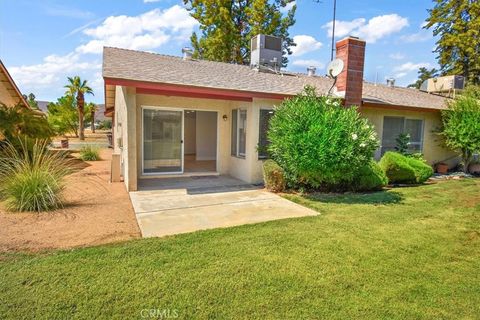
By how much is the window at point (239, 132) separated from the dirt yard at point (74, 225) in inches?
173

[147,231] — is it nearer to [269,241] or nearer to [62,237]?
[62,237]

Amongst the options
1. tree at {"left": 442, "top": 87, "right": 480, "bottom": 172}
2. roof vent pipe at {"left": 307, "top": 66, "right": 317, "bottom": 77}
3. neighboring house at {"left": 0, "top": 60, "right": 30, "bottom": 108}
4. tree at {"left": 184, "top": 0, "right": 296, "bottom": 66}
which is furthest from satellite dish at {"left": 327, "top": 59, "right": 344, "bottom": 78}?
tree at {"left": 184, "top": 0, "right": 296, "bottom": 66}

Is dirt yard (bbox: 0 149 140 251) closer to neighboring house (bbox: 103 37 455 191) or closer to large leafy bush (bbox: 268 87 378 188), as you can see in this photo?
neighboring house (bbox: 103 37 455 191)

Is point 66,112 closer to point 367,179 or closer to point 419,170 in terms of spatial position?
point 367,179

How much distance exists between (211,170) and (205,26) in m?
18.6

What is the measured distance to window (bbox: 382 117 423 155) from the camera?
12461 millimetres

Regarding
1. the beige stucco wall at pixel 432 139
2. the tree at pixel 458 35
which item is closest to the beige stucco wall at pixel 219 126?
the beige stucco wall at pixel 432 139

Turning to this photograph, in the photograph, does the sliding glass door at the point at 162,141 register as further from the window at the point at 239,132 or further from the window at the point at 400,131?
the window at the point at 400,131

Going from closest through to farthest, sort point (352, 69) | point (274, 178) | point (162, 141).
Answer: point (274, 178)
point (162, 141)
point (352, 69)

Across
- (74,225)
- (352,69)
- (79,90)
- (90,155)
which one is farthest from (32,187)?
(79,90)

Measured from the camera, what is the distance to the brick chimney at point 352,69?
10.4 metres

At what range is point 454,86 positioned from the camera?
57.7 feet

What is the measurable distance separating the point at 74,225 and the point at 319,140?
19.1 ft

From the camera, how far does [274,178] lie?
28.4 feet
